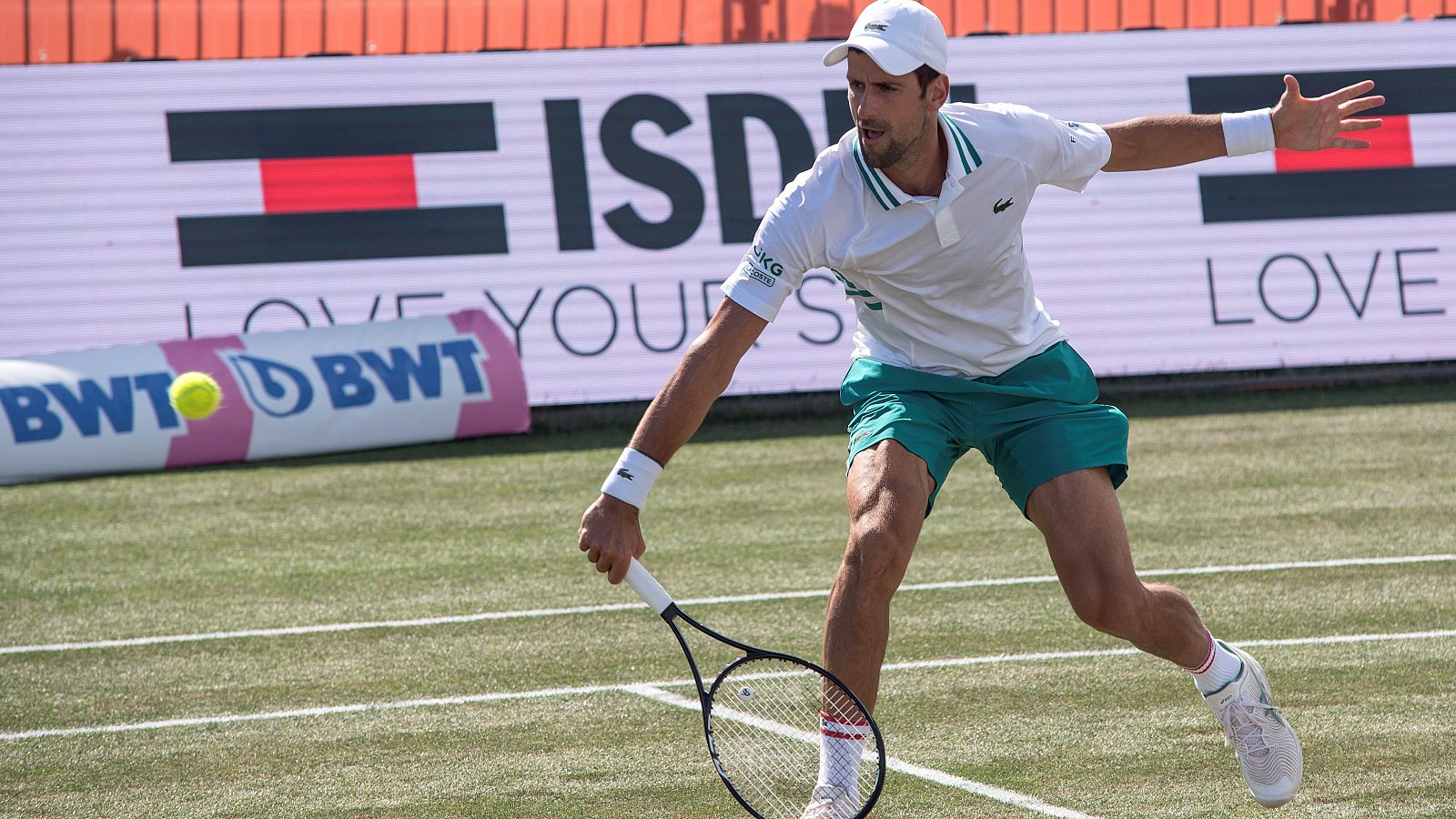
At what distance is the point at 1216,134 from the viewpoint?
5.13 meters

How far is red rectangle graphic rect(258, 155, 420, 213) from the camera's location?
41.0 feet

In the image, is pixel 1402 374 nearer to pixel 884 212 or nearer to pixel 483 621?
pixel 483 621

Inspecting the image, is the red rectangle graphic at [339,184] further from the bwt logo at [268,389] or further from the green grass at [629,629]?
the green grass at [629,629]

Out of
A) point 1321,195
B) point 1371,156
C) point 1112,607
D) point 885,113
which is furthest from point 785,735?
point 1371,156

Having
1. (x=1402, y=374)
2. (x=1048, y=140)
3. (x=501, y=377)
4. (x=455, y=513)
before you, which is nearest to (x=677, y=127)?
(x=501, y=377)

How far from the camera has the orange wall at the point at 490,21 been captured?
1305cm

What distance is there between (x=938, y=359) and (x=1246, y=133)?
1182 millimetres

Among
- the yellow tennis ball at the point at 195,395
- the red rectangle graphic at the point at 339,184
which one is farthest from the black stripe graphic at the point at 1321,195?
the yellow tennis ball at the point at 195,395

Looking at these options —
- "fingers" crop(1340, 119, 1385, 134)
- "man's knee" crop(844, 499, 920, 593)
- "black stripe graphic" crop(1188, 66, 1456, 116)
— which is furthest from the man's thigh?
"black stripe graphic" crop(1188, 66, 1456, 116)

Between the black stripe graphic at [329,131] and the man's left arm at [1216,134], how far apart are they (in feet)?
27.4

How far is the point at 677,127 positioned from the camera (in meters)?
13.0

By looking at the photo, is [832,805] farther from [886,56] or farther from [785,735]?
[886,56]

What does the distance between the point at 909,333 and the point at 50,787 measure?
3.01m

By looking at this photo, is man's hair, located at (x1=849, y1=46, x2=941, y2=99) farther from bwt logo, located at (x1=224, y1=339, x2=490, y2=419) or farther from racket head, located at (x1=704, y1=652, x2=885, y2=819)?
bwt logo, located at (x1=224, y1=339, x2=490, y2=419)
